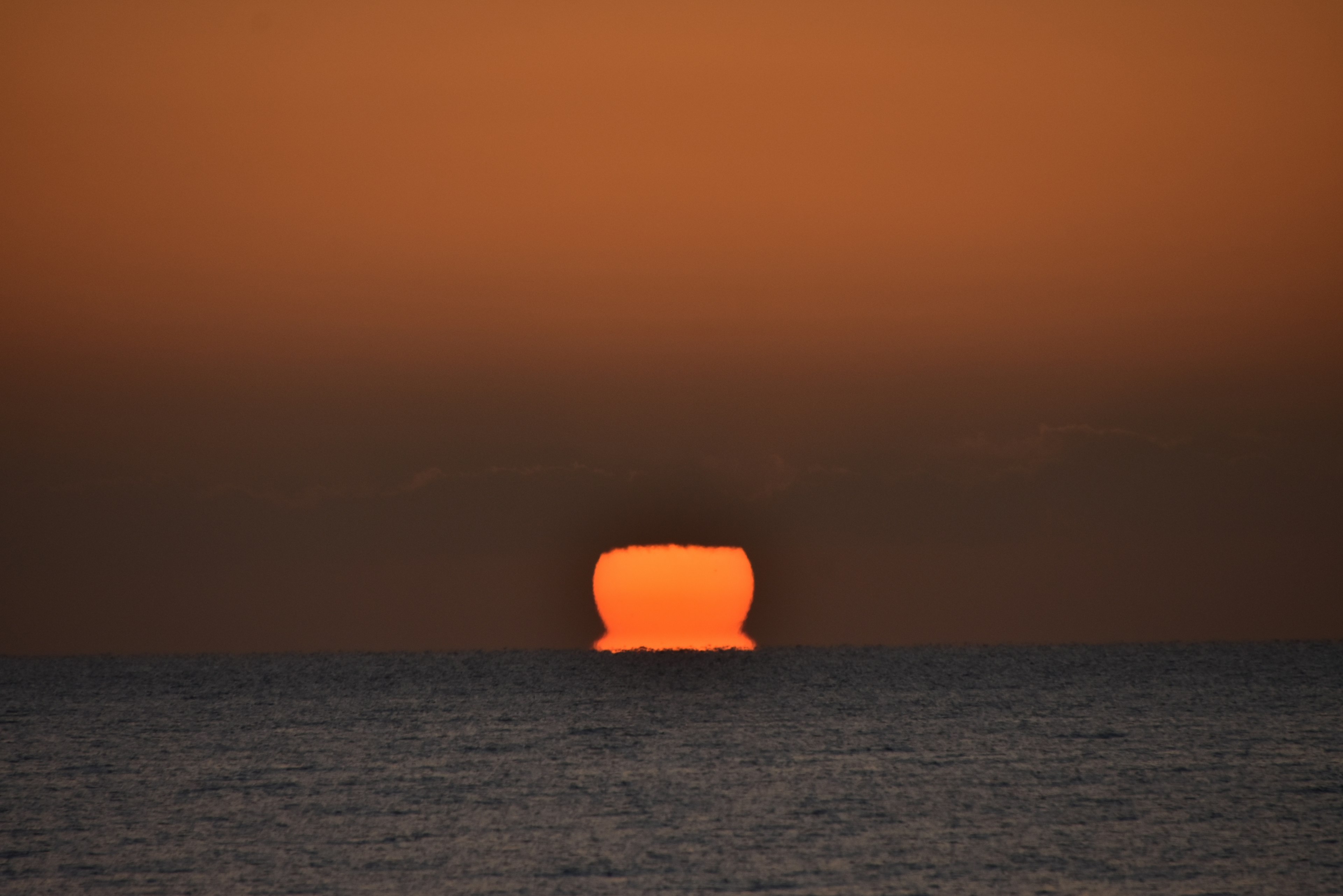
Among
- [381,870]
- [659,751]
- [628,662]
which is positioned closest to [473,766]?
[659,751]

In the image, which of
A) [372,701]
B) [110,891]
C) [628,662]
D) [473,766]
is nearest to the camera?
[110,891]

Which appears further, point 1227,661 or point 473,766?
point 1227,661

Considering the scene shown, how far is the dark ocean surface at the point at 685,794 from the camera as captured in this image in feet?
68.1

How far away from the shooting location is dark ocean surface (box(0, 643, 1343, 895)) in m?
20.8

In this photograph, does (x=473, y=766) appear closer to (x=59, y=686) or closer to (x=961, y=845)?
(x=961, y=845)

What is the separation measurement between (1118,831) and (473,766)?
60.9ft

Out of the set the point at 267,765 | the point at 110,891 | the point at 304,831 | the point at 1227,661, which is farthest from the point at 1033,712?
the point at 1227,661

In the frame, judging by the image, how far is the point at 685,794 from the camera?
97.5ft

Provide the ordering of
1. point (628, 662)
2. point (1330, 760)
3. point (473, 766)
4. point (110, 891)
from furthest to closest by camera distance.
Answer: point (628, 662)
point (1330, 760)
point (473, 766)
point (110, 891)

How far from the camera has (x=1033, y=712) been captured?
181ft

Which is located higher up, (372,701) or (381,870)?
(381,870)

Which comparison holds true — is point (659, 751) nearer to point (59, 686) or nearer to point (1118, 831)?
point (1118, 831)

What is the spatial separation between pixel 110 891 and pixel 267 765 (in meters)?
17.5

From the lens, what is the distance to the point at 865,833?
23922 millimetres
